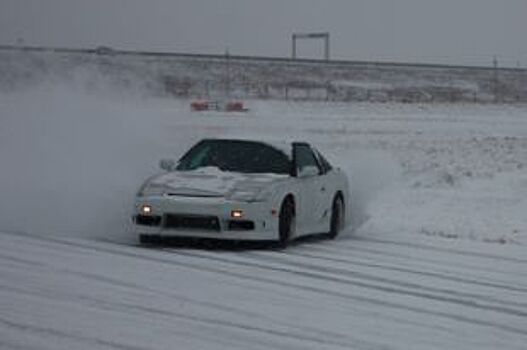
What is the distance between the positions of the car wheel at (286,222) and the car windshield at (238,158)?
584 millimetres

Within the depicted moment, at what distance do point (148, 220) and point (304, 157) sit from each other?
8.68 ft

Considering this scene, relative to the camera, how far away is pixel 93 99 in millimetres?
18781

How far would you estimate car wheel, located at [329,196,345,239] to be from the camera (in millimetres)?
14289

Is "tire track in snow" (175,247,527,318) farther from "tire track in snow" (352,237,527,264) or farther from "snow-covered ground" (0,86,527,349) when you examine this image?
"tire track in snow" (352,237,527,264)

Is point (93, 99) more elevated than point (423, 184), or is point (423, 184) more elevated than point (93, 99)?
point (93, 99)

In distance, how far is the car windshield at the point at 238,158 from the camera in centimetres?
1320

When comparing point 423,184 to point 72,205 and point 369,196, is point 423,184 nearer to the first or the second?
point 369,196

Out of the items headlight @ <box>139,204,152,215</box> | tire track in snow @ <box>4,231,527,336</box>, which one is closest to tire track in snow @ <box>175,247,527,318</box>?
tire track in snow @ <box>4,231,527,336</box>

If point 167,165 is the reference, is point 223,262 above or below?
below

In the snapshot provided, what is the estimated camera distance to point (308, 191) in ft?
44.0

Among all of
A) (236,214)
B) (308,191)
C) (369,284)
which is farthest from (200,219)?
(369,284)

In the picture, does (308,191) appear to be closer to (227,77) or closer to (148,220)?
(148,220)

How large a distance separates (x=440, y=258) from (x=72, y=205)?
184 inches

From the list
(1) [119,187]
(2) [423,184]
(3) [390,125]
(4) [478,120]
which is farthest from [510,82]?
(1) [119,187]
